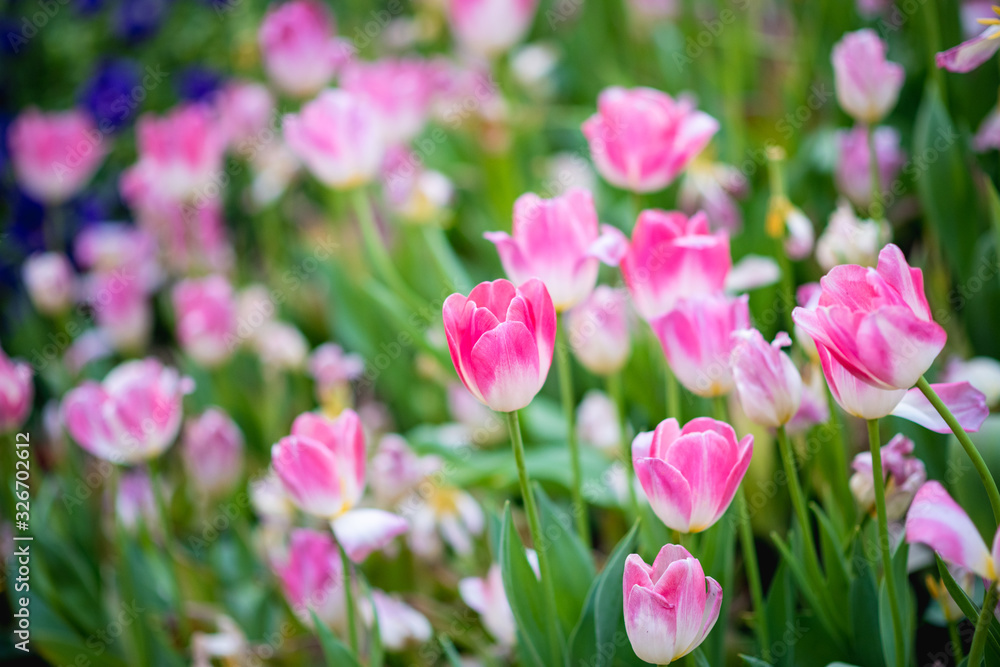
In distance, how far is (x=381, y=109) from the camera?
1.21 meters

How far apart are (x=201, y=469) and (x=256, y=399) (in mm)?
262

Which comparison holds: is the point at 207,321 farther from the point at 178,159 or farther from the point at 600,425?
the point at 600,425

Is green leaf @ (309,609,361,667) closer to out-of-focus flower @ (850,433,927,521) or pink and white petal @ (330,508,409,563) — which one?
pink and white petal @ (330,508,409,563)

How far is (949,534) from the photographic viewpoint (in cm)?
43

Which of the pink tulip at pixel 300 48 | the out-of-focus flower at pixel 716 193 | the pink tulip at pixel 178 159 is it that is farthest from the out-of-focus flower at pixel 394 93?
the out-of-focus flower at pixel 716 193

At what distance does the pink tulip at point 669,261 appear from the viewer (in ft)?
1.92

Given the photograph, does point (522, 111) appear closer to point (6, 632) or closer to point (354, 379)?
point (354, 379)

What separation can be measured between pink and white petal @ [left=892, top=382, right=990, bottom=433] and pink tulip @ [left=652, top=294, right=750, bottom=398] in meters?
0.11

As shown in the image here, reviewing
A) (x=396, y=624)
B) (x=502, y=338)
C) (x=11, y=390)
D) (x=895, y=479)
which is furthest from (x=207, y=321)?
(x=895, y=479)

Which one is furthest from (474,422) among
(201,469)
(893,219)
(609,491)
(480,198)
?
(893,219)

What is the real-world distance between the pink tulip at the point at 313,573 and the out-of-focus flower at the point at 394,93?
0.62m

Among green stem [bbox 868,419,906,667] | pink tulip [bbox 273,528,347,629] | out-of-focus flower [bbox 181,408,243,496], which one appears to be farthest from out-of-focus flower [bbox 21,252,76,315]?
green stem [bbox 868,419,906,667]

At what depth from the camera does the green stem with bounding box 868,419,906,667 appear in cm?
47

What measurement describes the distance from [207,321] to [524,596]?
719 mm
